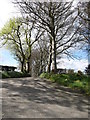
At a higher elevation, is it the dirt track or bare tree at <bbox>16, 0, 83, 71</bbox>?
bare tree at <bbox>16, 0, 83, 71</bbox>

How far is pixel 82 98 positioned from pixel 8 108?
10.7 ft

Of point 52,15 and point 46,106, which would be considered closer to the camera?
point 46,106

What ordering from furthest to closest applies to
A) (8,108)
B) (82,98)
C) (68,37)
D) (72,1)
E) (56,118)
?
(68,37) → (72,1) → (82,98) → (8,108) → (56,118)

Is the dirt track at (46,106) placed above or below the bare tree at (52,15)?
below

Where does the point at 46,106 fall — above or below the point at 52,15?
below

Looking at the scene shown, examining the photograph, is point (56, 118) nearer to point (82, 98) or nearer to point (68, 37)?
point (82, 98)

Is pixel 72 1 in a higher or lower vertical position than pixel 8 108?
higher

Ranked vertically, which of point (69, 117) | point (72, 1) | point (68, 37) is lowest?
point (69, 117)

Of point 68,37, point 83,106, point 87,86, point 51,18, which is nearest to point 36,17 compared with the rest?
point 51,18

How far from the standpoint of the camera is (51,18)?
15.7m

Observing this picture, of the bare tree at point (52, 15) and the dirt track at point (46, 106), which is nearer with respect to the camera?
the dirt track at point (46, 106)

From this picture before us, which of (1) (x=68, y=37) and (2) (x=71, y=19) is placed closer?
(2) (x=71, y=19)

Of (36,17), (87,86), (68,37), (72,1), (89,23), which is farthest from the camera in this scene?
(68,37)

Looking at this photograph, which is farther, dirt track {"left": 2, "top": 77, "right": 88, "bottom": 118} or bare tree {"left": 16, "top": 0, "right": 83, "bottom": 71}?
bare tree {"left": 16, "top": 0, "right": 83, "bottom": 71}
